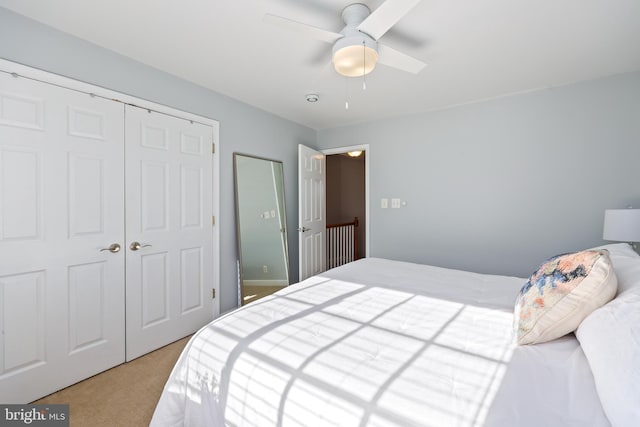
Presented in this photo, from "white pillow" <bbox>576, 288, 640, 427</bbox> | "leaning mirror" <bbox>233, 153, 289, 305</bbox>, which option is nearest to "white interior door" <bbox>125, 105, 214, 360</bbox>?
"leaning mirror" <bbox>233, 153, 289, 305</bbox>

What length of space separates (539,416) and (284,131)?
3.66 metres

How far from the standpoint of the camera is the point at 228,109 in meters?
3.10

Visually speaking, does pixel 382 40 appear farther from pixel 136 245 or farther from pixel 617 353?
pixel 136 245

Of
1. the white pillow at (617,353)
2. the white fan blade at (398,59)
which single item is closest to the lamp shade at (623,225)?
the white pillow at (617,353)

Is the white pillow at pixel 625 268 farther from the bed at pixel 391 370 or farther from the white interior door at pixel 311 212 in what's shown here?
the white interior door at pixel 311 212

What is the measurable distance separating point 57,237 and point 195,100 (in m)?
1.63

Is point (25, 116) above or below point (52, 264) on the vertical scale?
above

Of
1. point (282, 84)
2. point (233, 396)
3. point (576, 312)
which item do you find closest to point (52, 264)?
point (233, 396)

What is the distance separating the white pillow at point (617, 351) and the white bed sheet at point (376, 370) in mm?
68

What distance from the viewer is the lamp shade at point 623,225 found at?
6.84 feet

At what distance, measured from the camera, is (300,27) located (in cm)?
157

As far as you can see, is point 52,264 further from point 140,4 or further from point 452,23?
point 452,23

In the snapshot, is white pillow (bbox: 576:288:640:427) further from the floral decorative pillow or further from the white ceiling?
the white ceiling

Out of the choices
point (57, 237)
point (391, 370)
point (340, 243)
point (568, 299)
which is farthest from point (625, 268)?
point (340, 243)
